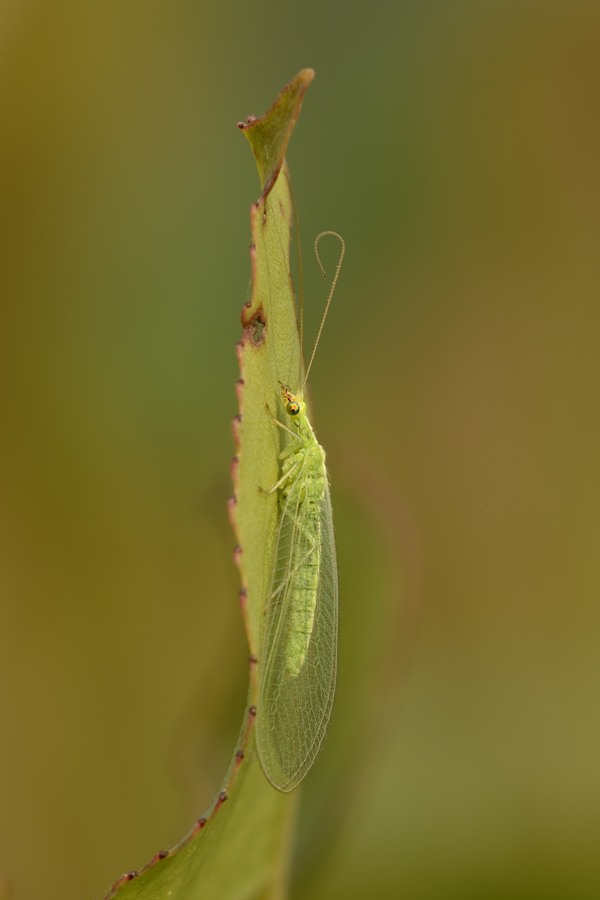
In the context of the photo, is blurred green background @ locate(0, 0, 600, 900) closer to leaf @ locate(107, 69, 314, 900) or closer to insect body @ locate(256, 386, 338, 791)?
insect body @ locate(256, 386, 338, 791)

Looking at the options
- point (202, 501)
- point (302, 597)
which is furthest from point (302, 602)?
point (202, 501)

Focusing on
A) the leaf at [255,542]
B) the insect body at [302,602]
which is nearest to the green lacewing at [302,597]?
the insect body at [302,602]

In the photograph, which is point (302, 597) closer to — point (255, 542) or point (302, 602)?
point (302, 602)

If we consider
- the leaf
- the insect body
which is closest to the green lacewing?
the insect body

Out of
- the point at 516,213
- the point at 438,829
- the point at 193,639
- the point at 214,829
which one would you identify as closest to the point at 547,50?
the point at 516,213

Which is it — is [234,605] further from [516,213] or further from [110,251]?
[516,213]

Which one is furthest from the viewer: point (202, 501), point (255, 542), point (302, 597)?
point (302, 597)
